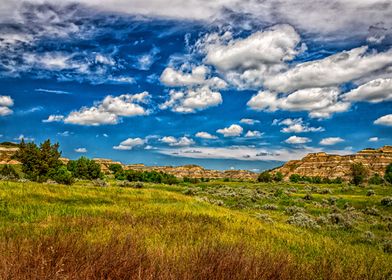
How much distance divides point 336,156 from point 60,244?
6756 inches

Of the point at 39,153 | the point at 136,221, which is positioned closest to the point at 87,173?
the point at 39,153

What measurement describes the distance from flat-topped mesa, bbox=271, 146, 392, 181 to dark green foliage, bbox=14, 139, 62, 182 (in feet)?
400

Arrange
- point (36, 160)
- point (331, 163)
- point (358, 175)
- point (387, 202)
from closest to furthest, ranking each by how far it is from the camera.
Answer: point (387, 202)
point (36, 160)
point (358, 175)
point (331, 163)

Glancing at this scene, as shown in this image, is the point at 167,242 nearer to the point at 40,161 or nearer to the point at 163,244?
the point at 163,244

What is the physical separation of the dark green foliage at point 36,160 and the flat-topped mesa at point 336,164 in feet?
400

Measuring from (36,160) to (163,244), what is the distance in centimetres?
3953

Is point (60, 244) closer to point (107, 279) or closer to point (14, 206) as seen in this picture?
point (107, 279)

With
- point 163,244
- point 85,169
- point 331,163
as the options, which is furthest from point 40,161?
point 331,163

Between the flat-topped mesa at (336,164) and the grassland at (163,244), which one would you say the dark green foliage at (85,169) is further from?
the flat-topped mesa at (336,164)

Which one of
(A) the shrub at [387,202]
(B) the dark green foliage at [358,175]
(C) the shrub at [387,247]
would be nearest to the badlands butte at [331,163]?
(B) the dark green foliage at [358,175]

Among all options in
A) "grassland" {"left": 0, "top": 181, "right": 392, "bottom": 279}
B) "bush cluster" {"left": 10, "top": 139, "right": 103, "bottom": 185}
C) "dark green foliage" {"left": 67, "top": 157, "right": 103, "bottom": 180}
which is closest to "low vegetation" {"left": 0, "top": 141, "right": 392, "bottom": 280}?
"grassland" {"left": 0, "top": 181, "right": 392, "bottom": 279}

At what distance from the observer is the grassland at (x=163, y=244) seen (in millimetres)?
4078

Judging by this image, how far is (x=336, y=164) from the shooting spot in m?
148

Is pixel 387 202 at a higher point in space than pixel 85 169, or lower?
lower
